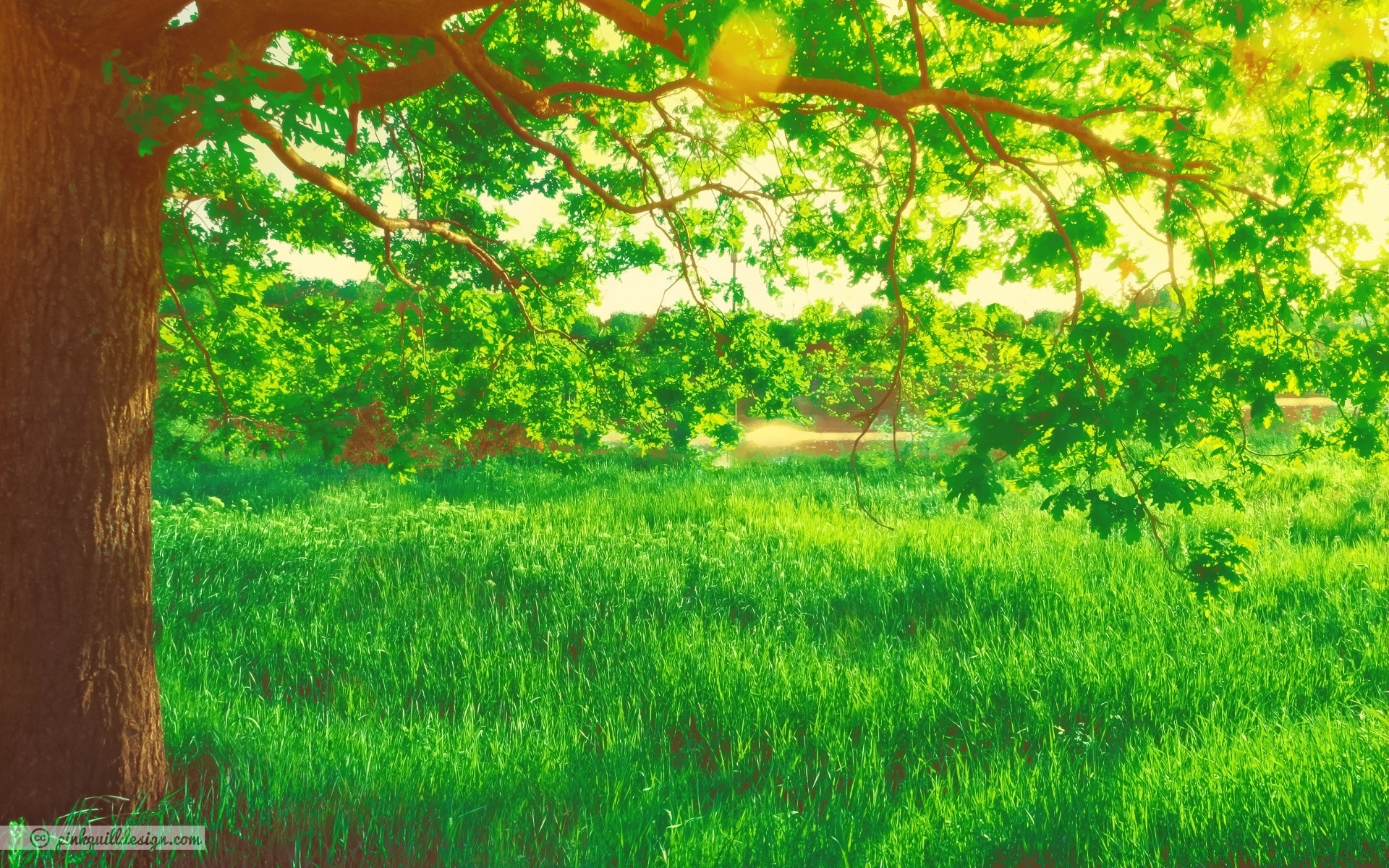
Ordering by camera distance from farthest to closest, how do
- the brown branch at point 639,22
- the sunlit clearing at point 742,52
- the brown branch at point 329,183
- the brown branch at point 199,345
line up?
the brown branch at point 199,345 < the brown branch at point 329,183 < the brown branch at point 639,22 < the sunlit clearing at point 742,52

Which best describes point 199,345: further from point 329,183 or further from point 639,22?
point 639,22

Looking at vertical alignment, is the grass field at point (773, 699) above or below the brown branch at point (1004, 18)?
below

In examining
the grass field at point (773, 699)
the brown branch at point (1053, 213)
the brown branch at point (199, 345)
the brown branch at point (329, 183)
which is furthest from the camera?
the brown branch at point (199, 345)

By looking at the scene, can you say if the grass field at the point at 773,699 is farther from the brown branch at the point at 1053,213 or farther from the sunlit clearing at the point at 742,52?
the sunlit clearing at the point at 742,52

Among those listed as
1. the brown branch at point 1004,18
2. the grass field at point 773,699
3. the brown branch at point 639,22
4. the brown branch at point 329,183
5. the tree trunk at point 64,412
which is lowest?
the grass field at point 773,699

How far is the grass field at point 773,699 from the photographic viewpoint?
3.20 metres

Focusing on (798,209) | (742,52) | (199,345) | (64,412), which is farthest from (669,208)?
(64,412)

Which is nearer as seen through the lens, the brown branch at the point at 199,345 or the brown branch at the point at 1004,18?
the brown branch at the point at 1004,18

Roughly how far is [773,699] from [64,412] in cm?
381

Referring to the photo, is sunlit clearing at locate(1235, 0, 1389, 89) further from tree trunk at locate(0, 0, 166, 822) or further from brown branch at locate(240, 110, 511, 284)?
tree trunk at locate(0, 0, 166, 822)

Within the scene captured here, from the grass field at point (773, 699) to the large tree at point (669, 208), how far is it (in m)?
1.28

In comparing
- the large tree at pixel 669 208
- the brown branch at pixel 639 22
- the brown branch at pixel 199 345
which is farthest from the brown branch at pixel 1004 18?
the brown branch at pixel 199 345

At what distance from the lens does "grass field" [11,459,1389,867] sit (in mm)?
3201

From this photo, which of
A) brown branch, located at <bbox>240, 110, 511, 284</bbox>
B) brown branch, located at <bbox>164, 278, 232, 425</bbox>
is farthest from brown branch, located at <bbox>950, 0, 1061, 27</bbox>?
brown branch, located at <bbox>164, 278, 232, 425</bbox>
